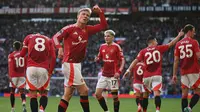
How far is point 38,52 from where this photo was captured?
34.7 feet

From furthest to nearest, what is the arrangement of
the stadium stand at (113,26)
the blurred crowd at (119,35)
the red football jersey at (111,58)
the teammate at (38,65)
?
the stadium stand at (113,26) → the blurred crowd at (119,35) → the red football jersey at (111,58) → the teammate at (38,65)

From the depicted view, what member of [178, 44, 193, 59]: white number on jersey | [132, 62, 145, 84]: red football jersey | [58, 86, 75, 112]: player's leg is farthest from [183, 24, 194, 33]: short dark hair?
[58, 86, 75, 112]: player's leg

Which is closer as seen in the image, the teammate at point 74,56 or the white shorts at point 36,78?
the teammate at point 74,56

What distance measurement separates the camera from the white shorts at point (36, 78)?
406 inches

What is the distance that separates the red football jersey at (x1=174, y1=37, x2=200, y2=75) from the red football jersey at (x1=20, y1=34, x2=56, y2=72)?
11.4ft

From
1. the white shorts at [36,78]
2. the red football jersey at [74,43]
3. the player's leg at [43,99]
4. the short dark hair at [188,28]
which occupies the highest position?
the short dark hair at [188,28]

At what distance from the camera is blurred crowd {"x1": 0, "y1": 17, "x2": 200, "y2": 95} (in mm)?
34594

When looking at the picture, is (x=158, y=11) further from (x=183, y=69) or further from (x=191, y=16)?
(x=183, y=69)

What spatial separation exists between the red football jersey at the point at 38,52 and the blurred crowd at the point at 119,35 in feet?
69.3

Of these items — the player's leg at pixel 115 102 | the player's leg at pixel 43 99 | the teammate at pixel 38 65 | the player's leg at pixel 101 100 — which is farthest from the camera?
the player's leg at pixel 115 102

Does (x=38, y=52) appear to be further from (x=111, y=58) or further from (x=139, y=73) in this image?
(x=139, y=73)

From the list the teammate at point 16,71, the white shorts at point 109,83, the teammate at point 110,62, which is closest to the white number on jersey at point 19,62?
the teammate at point 16,71

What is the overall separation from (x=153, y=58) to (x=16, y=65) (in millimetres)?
5708

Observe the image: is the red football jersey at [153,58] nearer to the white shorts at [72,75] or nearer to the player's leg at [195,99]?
the player's leg at [195,99]
